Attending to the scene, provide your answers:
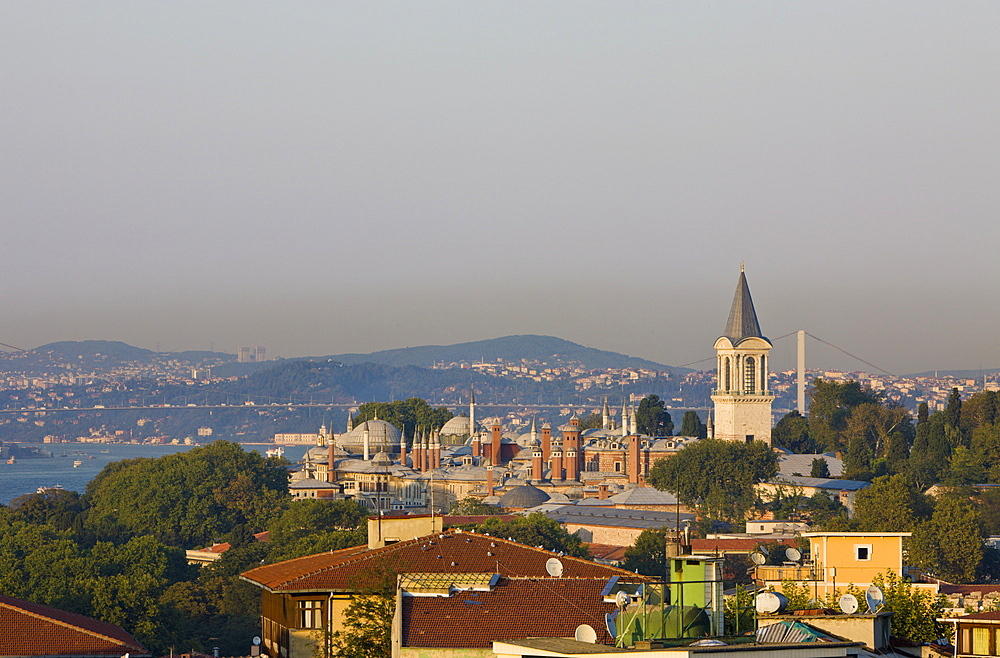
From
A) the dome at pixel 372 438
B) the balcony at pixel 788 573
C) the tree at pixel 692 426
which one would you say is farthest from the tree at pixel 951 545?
Result: the dome at pixel 372 438

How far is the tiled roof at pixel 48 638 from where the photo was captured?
22.2m

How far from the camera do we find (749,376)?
94.9 metres

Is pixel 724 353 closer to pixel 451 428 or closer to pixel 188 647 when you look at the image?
pixel 451 428

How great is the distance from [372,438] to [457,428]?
11.0 m

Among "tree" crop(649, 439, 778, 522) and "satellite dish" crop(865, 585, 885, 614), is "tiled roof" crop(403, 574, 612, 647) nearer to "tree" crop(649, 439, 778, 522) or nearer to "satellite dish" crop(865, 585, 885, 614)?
"satellite dish" crop(865, 585, 885, 614)

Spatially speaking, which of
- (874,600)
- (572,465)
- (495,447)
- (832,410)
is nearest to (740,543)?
(572,465)

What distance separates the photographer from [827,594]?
21.7m

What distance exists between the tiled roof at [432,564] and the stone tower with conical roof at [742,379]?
238 feet

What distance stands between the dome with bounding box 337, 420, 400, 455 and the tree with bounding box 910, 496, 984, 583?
204 ft

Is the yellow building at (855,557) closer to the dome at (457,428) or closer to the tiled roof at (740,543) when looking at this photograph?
the tiled roof at (740,543)

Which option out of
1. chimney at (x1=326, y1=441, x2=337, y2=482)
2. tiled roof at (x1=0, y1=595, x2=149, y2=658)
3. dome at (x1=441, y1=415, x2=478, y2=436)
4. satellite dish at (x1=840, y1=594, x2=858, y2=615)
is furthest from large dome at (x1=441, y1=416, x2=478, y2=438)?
satellite dish at (x1=840, y1=594, x2=858, y2=615)

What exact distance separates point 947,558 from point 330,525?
19.7m

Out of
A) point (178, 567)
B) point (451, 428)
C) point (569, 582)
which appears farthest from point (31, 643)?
point (451, 428)

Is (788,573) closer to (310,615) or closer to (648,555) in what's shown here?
(310,615)
